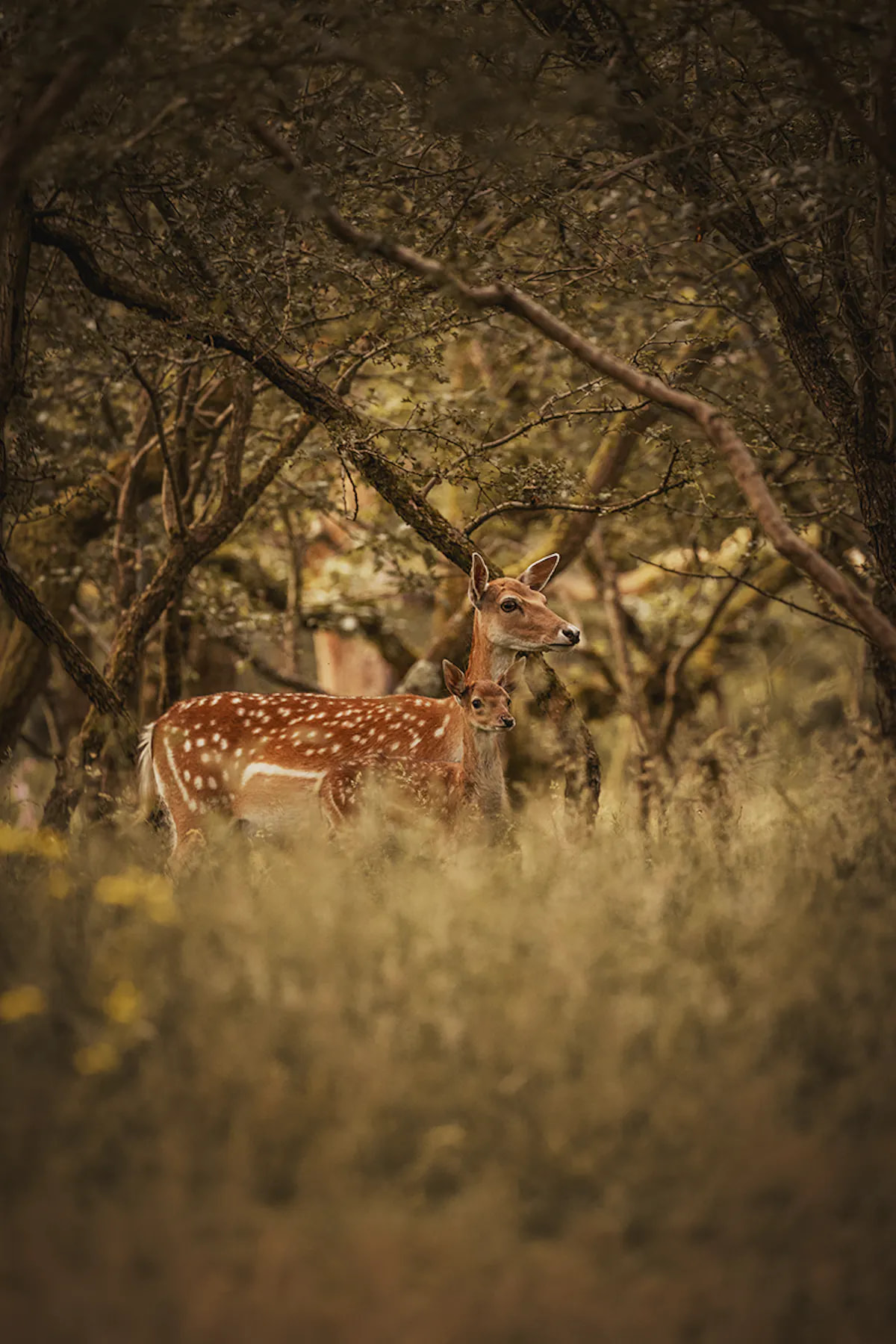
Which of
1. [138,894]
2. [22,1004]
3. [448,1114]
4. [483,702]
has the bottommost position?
[448,1114]

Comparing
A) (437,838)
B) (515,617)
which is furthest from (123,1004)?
(515,617)

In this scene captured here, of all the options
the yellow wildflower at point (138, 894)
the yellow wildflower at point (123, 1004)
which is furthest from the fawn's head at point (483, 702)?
the yellow wildflower at point (123, 1004)

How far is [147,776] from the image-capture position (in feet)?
27.8

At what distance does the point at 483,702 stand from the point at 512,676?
0.78 meters

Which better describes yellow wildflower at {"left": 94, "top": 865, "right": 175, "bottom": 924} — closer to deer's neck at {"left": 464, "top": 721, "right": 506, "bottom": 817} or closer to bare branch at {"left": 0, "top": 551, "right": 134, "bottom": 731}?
deer's neck at {"left": 464, "top": 721, "right": 506, "bottom": 817}

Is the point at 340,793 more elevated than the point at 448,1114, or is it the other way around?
the point at 340,793

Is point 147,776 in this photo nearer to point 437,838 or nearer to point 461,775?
point 461,775

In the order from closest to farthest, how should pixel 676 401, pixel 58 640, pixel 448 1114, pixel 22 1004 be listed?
1. pixel 448 1114
2. pixel 22 1004
3. pixel 676 401
4. pixel 58 640

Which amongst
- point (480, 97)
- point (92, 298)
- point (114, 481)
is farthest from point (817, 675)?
point (480, 97)

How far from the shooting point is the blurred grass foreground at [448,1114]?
10.7 feet

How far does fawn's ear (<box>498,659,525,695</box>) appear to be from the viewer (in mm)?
7766

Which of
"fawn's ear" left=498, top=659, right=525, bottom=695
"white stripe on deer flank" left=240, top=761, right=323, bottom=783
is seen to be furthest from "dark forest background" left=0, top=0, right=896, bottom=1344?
"white stripe on deer flank" left=240, top=761, right=323, bottom=783

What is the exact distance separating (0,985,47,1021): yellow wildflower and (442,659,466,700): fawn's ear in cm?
352

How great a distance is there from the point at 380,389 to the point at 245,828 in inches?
272
